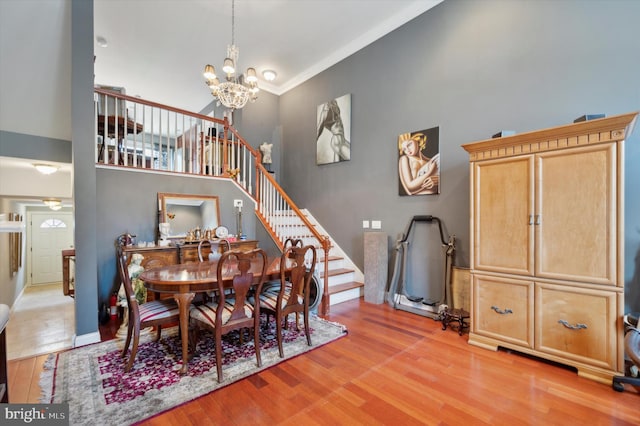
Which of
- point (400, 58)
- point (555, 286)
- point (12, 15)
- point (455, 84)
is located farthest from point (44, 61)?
point (555, 286)

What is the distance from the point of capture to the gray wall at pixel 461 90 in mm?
2566

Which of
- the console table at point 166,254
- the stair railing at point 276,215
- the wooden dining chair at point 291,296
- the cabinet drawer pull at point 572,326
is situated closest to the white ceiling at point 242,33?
the stair railing at point 276,215

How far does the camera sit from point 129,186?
389 centimetres

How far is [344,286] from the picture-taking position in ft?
14.2

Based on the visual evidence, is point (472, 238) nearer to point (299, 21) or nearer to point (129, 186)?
point (299, 21)

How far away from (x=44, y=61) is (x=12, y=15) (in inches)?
17.4

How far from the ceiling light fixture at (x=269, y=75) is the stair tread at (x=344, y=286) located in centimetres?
450

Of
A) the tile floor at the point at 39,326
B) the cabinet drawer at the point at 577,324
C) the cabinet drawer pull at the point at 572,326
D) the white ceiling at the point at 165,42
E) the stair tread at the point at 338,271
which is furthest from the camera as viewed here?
the stair tread at the point at 338,271

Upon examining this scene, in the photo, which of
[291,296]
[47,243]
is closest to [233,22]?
[291,296]

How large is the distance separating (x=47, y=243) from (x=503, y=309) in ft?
34.3

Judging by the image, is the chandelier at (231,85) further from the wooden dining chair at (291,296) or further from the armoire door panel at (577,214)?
the armoire door panel at (577,214)

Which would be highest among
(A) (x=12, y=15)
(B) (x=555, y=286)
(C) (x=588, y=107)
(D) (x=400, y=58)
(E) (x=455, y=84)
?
(D) (x=400, y=58)

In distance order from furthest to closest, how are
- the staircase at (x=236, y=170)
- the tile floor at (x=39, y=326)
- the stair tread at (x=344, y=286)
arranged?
the staircase at (x=236, y=170), the stair tread at (x=344, y=286), the tile floor at (x=39, y=326)

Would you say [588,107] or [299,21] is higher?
[299,21]
